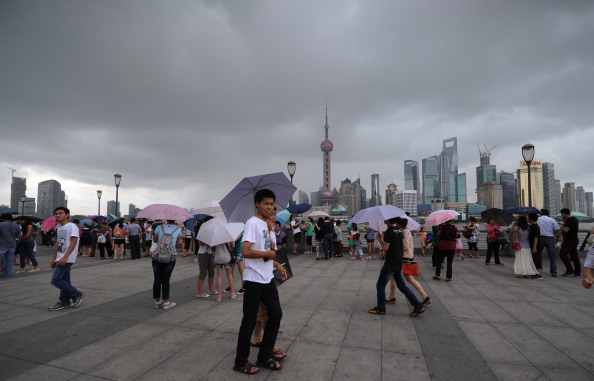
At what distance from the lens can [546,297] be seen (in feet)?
21.9

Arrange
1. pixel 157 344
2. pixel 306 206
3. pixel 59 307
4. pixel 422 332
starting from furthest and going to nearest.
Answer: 1. pixel 306 206
2. pixel 59 307
3. pixel 422 332
4. pixel 157 344

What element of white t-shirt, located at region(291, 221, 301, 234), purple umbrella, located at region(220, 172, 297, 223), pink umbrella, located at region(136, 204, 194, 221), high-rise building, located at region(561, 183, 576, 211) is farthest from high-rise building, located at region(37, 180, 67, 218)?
high-rise building, located at region(561, 183, 576, 211)

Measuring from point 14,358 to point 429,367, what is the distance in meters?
5.21

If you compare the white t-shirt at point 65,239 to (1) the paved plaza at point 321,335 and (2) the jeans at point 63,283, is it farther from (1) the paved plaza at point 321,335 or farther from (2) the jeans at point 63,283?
(1) the paved plaza at point 321,335

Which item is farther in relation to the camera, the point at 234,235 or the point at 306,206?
the point at 306,206

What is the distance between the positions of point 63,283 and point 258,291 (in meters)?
4.92

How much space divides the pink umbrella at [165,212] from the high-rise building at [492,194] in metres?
190

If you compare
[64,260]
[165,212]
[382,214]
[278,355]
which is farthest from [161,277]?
[382,214]

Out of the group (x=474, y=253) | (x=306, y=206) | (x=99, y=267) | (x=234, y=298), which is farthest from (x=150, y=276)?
(x=474, y=253)

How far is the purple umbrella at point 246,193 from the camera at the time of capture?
15.4ft

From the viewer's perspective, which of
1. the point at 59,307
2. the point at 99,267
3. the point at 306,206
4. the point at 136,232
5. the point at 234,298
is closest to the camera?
the point at 59,307

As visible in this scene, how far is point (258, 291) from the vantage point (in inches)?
128

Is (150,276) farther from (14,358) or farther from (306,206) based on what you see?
(306,206)

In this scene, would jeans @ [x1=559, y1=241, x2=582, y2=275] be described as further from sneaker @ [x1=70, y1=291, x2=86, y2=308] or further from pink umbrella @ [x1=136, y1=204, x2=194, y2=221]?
sneaker @ [x1=70, y1=291, x2=86, y2=308]
